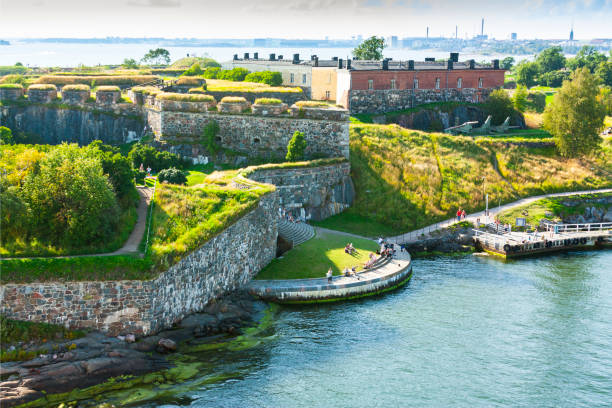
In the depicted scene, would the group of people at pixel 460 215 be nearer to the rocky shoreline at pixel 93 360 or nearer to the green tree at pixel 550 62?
the rocky shoreline at pixel 93 360

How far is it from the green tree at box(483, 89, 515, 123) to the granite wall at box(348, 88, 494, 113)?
3983 mm

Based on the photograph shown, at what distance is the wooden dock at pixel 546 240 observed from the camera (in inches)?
2093

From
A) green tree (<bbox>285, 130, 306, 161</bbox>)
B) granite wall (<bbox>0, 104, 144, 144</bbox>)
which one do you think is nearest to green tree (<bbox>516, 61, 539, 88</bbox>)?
green tree (<bbox>285, 130, 306, 161</bbox>)

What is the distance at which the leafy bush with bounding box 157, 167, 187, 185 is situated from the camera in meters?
48.7

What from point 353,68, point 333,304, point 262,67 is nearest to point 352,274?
point 333,304

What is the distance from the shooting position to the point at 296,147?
56344 millimetres

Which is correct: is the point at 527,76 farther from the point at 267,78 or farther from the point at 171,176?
the point at 171,176

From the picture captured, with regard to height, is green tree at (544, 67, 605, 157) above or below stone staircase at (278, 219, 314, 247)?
above

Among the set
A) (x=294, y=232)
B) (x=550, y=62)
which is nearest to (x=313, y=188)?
(x=294, y=232)

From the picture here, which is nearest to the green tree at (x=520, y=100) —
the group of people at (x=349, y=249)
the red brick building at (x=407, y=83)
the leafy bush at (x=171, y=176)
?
the red brick building at (x=407, y=83)

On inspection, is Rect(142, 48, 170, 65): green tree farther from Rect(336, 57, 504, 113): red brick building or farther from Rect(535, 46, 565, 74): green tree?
Rect(535, 46, 565, 74): green tree

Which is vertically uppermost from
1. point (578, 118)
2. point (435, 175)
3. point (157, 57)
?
point (157, 57)

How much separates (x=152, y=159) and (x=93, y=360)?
81.5 feet

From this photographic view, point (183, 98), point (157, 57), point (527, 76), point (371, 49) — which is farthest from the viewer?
point (527, 76)
